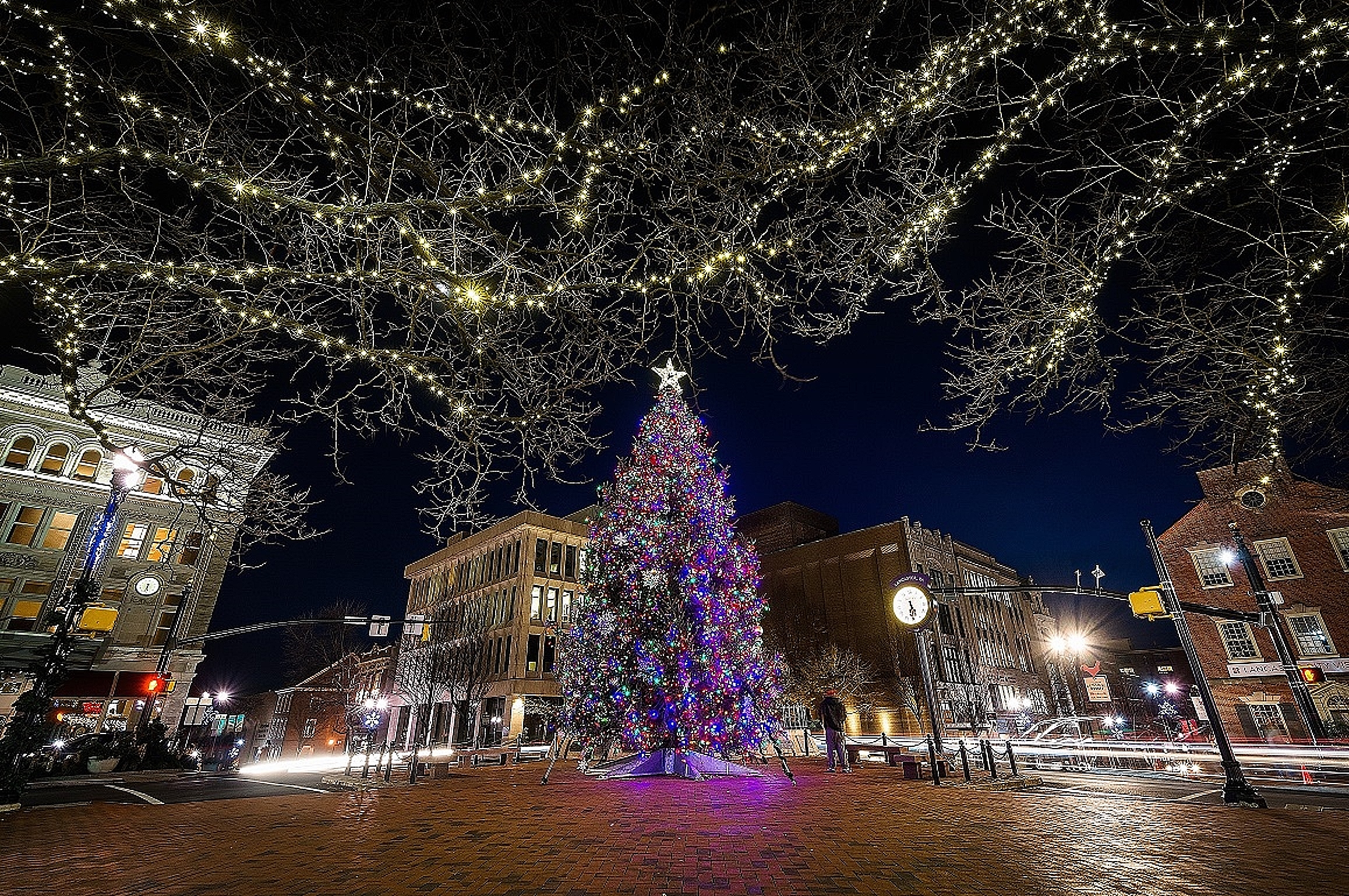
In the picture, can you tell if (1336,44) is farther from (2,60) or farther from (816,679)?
(816,679)

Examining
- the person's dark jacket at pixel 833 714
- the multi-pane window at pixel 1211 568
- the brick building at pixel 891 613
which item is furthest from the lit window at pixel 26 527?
the multi-pane window at pixel 1211 568

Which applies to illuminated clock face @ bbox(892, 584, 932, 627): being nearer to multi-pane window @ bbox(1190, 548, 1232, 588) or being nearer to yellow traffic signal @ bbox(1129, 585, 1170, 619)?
yellow traffic signal @ bbox(1129, 585, 1170, 619)

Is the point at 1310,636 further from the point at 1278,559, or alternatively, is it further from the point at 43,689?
the point at 43,689

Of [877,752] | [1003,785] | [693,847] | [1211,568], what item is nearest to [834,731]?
[1003,785]

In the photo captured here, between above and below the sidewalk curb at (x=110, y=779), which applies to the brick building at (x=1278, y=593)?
above

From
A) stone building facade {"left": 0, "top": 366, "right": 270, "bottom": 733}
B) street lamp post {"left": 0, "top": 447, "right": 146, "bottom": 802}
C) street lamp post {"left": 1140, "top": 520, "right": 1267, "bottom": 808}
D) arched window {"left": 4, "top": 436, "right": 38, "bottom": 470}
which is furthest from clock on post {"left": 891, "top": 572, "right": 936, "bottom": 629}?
arched window {"left": 4, "top": 436, "right": 38, "bottom": 470}

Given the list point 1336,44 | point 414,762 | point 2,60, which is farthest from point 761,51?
point 414,762

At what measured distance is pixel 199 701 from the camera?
28.4 m

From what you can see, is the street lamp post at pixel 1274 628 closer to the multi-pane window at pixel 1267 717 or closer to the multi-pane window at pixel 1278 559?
the multi-pane window at pixel 1267 717

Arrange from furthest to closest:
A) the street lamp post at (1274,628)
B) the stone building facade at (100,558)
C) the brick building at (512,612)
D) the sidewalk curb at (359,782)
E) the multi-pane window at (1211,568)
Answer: the brick building at (512,612), the multi-pane window at (1211,568), the stone building facade at (100,558), the street lamp post at (1274,628), the sidewalk curb at (359,782)

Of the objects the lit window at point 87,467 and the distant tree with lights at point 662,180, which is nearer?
the distant tree with lights at point 662,180

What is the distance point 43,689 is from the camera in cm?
1265

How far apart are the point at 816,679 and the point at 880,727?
581 centimetres

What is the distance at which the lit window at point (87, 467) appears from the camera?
29.8 meters
